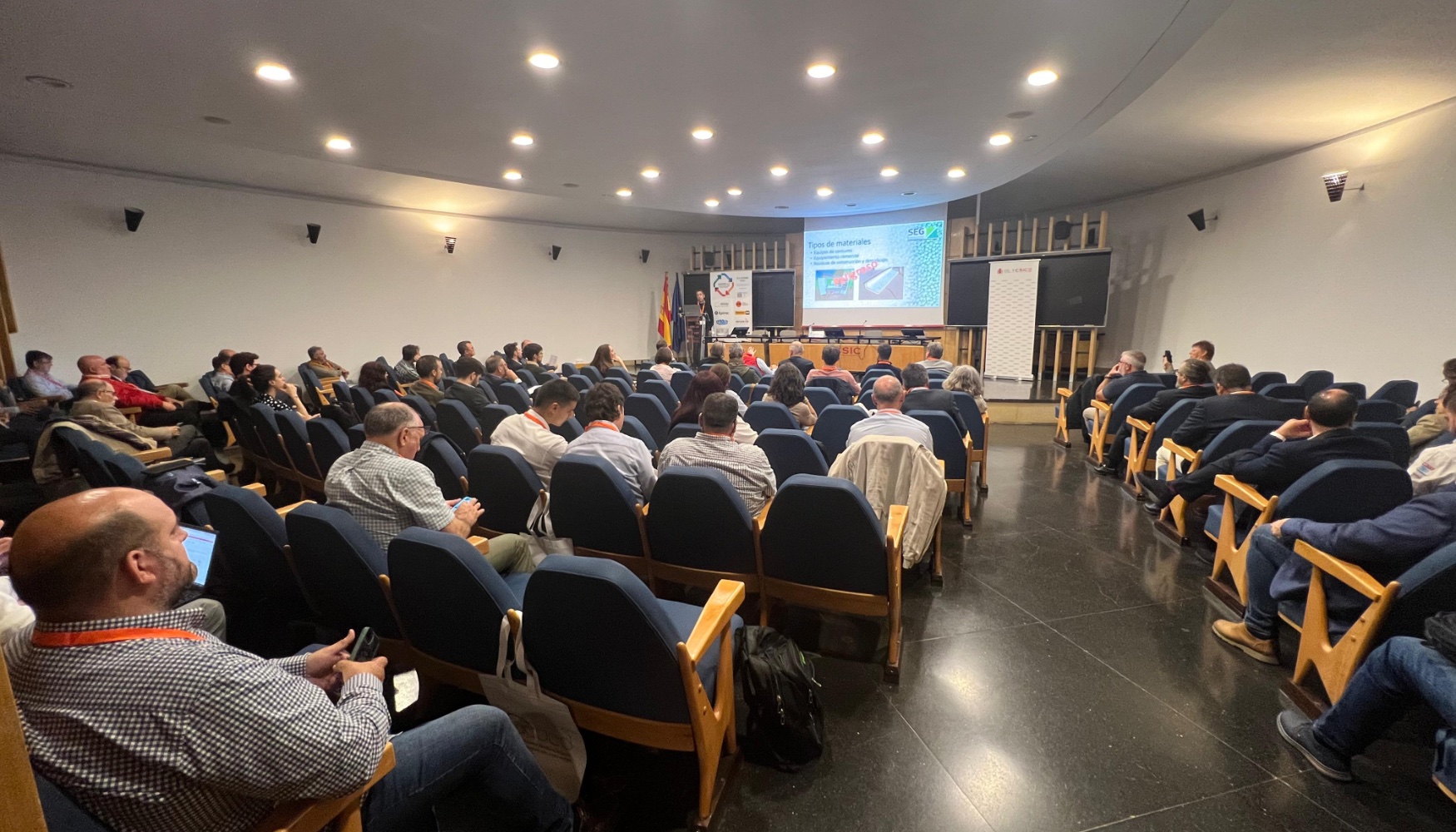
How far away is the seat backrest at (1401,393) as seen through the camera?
5020mm

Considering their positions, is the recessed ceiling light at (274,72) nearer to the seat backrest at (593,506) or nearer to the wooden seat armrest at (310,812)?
the seat backrest at (593,506)

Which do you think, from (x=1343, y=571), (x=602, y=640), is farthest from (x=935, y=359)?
(x=602, y=640)

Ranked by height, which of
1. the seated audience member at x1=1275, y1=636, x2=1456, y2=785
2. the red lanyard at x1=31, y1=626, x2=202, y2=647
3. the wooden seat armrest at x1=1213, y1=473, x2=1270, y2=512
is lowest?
the seated audience member at x1=1275, y1=636, x2=1456, y2=785

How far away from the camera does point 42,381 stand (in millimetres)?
6184

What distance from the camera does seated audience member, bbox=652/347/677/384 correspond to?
6.78 m

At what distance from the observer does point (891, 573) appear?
7.37ft

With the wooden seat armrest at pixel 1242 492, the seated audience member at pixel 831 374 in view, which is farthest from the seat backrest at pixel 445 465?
the wooden seat armrest at pixel 1242 492

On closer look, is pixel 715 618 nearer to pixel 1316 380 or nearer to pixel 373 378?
pixel 373 378

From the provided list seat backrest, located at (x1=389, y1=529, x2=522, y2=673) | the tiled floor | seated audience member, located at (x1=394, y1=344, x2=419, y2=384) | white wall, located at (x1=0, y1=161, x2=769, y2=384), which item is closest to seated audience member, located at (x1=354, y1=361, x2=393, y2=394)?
A: seated audience member, located at (x1=394, y1=344, x2=419, y2=384)

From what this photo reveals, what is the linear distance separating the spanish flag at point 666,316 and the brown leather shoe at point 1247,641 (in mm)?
11579

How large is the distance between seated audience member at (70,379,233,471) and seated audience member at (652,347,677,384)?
4.02 meters

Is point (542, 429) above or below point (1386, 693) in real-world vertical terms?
above

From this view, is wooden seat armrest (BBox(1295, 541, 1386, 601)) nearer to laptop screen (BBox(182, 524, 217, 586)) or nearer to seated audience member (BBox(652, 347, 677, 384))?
laptop screen (BBox(182, 524, 217, 586))

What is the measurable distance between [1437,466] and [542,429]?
4320mm
